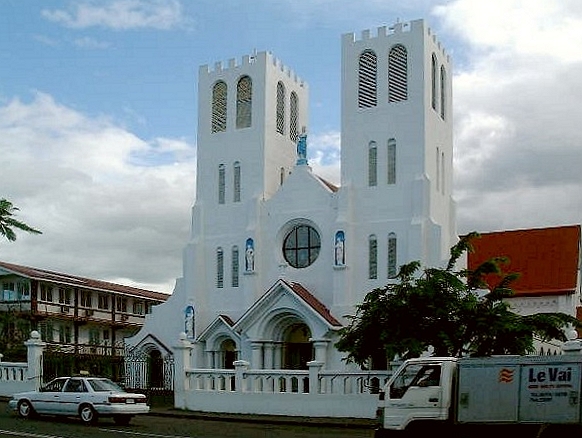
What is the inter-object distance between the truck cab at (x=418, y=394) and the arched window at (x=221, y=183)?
25.0m

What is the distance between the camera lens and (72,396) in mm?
24078

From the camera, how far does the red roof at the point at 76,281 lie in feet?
179

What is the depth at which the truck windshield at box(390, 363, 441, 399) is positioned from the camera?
19.1m

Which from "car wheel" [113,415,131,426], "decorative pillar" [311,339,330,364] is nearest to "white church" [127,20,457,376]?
"decorative pillar" [311,339,330,364]

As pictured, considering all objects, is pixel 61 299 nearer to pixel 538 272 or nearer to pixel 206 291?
pixel 206 291

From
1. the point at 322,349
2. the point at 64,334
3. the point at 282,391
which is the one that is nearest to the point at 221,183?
the point at 322,349

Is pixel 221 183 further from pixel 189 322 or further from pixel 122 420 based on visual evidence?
pixel 122 420

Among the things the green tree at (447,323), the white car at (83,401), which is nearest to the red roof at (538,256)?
the green tree at (447,323)

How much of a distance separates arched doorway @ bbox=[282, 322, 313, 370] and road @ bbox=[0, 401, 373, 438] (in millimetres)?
12413

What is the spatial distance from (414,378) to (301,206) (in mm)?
22165

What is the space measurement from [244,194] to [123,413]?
2025 centimetres

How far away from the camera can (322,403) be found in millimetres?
29109

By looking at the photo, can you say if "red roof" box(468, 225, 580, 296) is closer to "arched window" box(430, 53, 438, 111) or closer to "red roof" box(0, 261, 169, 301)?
"arched window" box(430, 53, 438, 111)

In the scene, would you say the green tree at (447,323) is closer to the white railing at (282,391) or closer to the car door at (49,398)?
the white railing at (282,391)
